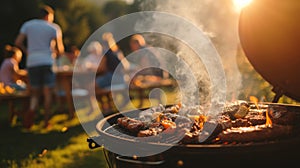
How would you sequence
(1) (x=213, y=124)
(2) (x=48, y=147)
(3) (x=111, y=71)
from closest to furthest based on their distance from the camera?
(1) (x=213, y=124) → (2) (x=48, y=147) → (3) (x=111, y=71)

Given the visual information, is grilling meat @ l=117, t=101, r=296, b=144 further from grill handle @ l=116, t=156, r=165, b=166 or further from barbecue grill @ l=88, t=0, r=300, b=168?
grill handle @ l=116, t=156, r=165, b=166

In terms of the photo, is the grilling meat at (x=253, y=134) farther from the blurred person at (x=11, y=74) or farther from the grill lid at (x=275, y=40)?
the blurred person at (x=11, y=74)

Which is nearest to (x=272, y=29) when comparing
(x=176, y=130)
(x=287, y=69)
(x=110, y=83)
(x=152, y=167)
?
(x=287, y=69)

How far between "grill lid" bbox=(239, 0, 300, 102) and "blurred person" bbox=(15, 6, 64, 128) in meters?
4.31

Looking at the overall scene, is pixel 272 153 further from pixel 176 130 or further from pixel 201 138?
pixel 176 130

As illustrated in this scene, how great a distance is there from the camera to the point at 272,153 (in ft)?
6.82

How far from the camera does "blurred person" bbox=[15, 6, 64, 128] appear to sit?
6520 mm

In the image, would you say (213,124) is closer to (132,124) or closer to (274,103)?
(132,124)

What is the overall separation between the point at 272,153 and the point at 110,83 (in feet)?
21.7

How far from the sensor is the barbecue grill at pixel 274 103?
2062 mm

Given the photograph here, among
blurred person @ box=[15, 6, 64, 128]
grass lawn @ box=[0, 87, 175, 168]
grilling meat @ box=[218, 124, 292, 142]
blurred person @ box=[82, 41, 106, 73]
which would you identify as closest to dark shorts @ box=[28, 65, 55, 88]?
blurred person @ box=[15, 6, 64, 128]

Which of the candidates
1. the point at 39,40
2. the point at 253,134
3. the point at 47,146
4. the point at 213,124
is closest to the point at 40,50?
the point at 39,40

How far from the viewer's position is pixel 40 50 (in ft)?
21.5

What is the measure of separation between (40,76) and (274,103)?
15.1 feet
